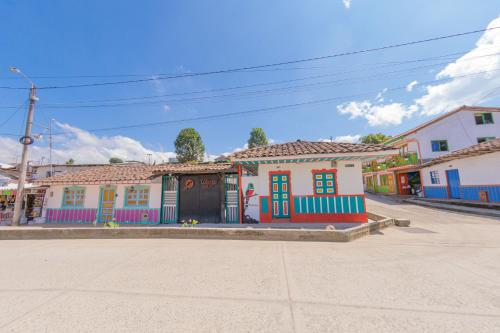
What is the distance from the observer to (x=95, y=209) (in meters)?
11.5

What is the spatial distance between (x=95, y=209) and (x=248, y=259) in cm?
1168

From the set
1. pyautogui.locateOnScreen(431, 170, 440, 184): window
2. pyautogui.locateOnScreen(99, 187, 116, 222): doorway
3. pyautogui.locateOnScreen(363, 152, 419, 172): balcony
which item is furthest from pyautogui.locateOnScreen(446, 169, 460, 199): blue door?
pyautogui.locateOnScreen(99, 187, 116, 222): doorway

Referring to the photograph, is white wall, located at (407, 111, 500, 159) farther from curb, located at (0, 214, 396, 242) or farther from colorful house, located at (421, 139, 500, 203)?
curb, located at (0, 214, 396, 242)

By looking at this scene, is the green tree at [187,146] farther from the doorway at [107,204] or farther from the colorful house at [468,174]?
the colorful house at [468,174]

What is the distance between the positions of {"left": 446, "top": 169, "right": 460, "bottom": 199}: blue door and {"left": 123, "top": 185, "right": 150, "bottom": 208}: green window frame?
24045 mm

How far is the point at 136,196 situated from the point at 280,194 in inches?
341

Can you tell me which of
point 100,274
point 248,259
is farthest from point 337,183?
point 100,274

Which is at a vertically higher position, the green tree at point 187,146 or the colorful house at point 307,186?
the green tree at point 187,146

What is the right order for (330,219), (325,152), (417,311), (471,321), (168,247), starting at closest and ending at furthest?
(471,321), (417,311), (168,247), (325,152), (330,219)

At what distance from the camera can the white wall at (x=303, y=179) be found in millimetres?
8844

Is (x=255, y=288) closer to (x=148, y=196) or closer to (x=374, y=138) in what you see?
(x=148, y=196)

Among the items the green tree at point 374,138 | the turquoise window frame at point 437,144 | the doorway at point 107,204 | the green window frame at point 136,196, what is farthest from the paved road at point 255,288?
the green tree at point 374,138

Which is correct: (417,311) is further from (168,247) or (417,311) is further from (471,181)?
(471,181)

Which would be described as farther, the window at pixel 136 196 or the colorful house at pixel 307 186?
the window at pixel 136 196
